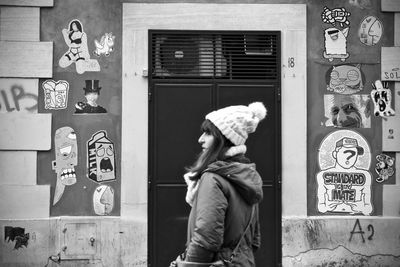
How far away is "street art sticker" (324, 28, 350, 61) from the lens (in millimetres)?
8375

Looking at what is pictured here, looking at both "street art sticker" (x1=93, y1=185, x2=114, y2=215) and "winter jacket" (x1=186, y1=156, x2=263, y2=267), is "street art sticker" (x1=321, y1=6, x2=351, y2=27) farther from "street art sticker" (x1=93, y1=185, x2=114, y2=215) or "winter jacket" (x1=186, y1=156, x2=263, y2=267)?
"winter jacket" (x1=186, y1=156, x2=263, y2=267)

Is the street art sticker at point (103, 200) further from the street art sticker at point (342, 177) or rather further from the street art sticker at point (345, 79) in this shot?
the street art sticker at point (345, 79)

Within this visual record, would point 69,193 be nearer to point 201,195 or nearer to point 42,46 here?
point 42,46

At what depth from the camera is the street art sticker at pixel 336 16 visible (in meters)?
8.41

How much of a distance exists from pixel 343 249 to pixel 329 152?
1.18 meters

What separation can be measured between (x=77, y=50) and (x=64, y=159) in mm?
1323

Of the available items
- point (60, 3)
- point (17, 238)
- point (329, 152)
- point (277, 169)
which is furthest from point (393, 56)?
point (17, 238)

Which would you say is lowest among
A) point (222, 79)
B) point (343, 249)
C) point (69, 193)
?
point (343, 249)

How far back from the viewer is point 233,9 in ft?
27.3

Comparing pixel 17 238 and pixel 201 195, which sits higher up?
pixel 201 195

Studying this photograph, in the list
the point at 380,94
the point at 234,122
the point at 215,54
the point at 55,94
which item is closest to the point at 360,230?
the point at 380,94

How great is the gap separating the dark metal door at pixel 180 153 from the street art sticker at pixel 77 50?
807 mm

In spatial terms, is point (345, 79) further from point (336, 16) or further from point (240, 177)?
point (240, 177)

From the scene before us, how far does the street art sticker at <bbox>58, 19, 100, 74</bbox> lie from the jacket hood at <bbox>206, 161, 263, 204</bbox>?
4559mm
